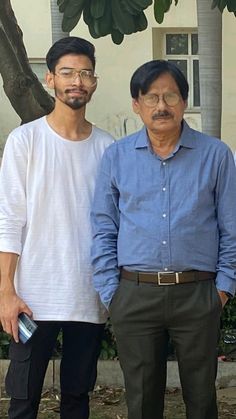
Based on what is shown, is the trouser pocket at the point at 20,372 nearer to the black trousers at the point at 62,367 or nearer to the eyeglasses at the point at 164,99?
the black trousers at the point at 62,367

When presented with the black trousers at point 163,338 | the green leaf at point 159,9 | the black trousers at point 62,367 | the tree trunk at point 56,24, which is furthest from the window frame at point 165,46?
the black trousers at point 163,338

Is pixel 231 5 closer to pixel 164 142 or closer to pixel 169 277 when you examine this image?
pixel 164 142

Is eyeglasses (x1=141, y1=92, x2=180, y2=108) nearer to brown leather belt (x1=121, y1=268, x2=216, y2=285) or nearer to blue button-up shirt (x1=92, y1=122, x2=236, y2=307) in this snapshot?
blue button-up shirt (x1=92, y1=122, x2=236, y2=307)

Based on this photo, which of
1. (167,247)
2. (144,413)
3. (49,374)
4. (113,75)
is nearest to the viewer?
(167,247)

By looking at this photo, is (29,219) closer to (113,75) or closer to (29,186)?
(29,186)

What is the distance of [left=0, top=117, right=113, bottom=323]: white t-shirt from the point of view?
12.6 ft

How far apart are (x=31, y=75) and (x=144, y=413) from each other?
3145 mm

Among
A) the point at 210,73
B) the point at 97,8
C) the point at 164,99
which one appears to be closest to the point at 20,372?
the point at 164,99

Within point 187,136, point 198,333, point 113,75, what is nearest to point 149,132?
point 187,136

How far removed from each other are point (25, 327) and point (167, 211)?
0.82 metres

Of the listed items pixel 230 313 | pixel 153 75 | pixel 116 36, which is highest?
pixel 116 36

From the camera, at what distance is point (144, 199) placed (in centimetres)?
371

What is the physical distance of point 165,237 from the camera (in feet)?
12.0

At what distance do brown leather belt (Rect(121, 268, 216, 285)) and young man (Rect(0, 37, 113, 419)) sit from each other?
0.96 ft
